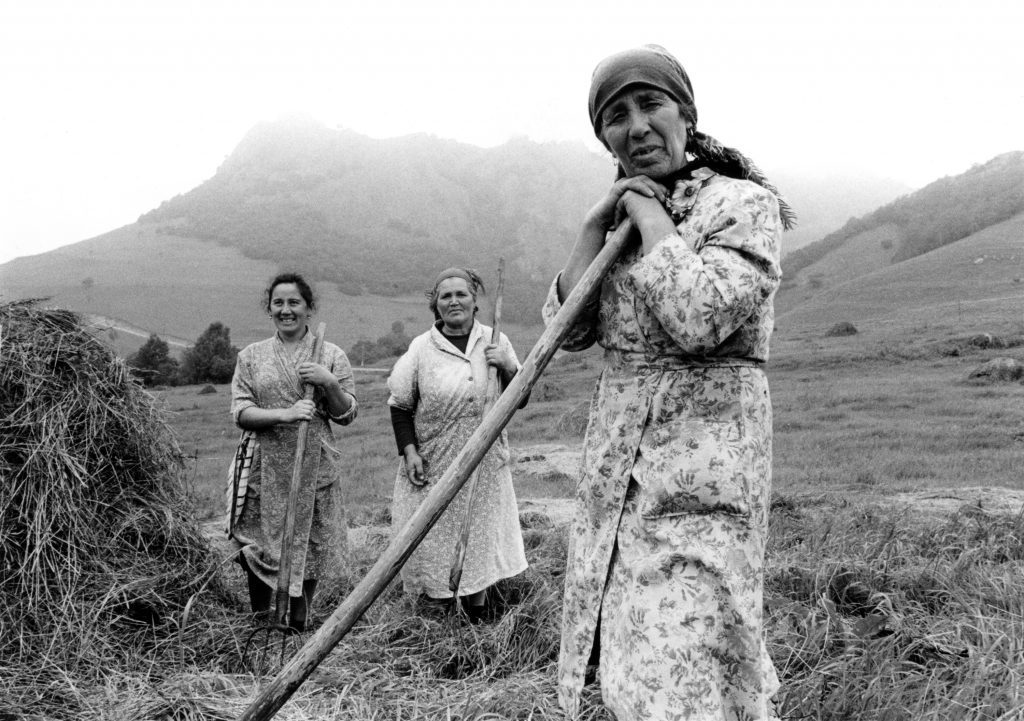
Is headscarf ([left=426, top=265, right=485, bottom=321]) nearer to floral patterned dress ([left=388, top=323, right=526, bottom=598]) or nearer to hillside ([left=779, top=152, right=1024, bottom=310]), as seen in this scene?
floral patterned dress ([left=388, top=323, right=526, bottom=598])

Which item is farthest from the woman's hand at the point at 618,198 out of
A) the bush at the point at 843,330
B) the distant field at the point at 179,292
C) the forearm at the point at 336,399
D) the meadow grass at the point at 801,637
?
the distant field at the point at 179,292

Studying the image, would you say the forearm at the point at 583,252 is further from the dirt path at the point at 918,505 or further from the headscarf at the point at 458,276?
the dirt path at the point at 918,505

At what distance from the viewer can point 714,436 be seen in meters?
1.52

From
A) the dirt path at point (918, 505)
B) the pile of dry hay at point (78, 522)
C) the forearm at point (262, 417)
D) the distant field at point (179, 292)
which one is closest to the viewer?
the pile of dry hay at point (78, 522)

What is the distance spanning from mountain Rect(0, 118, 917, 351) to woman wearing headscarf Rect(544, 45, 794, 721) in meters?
40.4

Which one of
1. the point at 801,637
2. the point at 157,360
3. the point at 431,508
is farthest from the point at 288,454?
the point at 157,360

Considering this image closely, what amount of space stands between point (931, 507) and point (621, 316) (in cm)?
522

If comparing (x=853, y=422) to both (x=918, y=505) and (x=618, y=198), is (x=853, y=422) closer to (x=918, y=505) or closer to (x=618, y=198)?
(x=918, y=505)

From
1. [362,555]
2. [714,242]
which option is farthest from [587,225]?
[362,555]

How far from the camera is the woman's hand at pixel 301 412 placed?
3.39 metres

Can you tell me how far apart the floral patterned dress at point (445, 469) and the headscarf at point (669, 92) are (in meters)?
2.10

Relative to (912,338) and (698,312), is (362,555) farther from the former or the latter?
(912,338)

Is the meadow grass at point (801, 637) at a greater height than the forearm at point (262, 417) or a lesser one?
lesser

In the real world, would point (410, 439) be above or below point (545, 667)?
above
